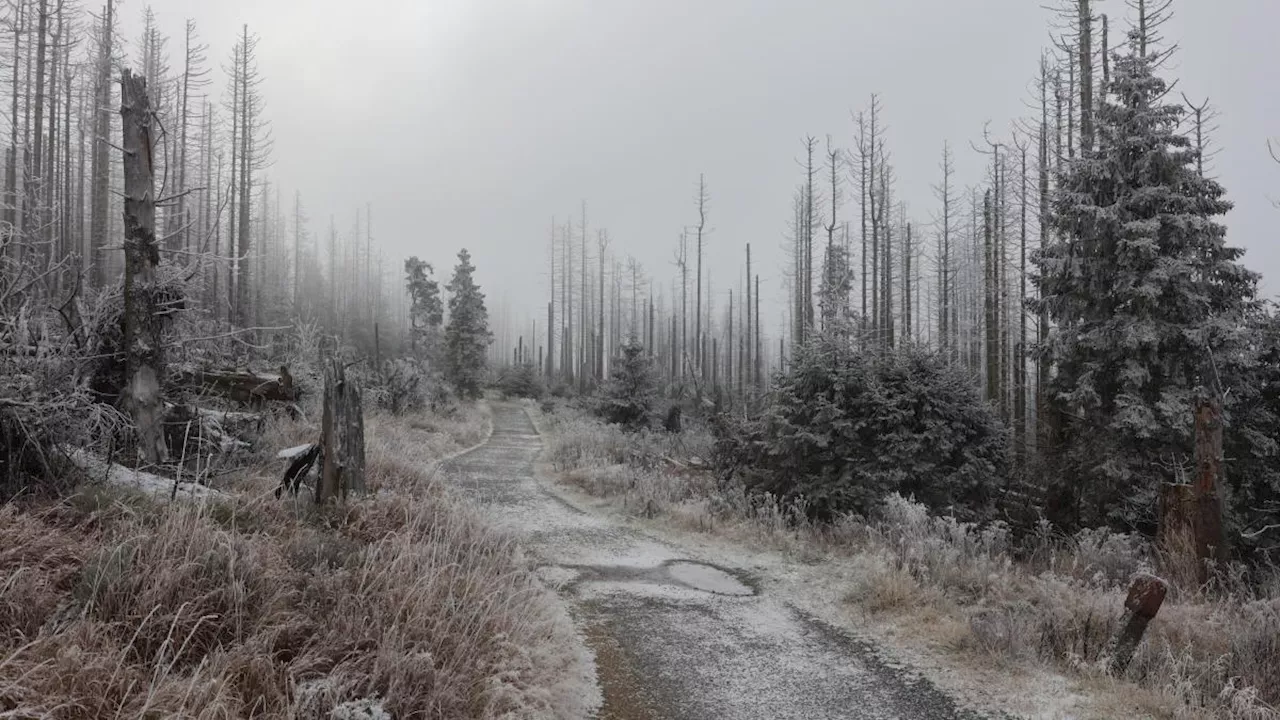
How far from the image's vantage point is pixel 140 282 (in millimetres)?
5309

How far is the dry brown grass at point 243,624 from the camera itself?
2.37 meters

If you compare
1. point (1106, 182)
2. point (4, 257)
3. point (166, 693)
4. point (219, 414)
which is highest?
point (1106, 182)

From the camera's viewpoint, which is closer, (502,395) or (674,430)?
(674,430)

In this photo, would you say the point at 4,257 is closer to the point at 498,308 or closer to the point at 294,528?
the point at 294,528

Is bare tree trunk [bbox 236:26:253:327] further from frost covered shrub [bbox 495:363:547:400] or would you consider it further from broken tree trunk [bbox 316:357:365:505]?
broken tree trunk [bbox 316:357:365:505]

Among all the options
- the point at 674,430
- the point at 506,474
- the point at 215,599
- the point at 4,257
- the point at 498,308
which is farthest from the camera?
the point at 498,308

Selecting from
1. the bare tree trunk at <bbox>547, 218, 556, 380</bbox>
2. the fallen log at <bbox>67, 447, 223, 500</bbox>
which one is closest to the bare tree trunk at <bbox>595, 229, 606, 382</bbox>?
the bare tree trunk at <bbox>547, 218, 556, 380</bbox>

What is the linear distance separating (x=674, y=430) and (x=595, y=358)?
104 ft

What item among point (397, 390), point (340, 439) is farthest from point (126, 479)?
point (397, 390)

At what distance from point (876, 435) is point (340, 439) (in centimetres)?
734

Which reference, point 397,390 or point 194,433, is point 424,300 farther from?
point 194,433

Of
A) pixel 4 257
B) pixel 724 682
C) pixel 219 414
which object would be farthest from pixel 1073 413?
pixel 4 257

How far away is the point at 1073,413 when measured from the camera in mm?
11039

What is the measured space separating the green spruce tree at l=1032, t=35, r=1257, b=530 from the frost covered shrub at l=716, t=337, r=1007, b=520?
59.7 inches
